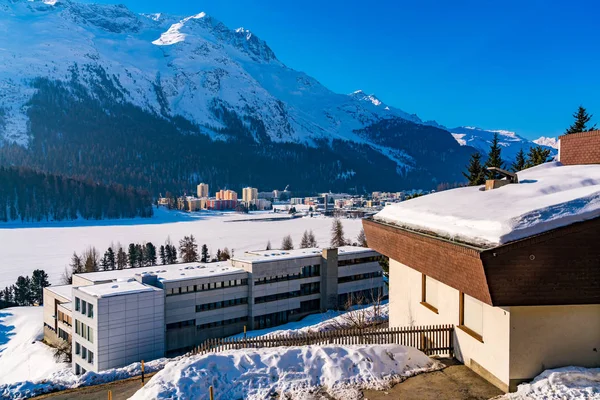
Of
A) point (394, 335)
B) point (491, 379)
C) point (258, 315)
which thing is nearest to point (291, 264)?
point (258, 315)

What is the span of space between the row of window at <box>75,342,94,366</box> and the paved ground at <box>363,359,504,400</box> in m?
33.5

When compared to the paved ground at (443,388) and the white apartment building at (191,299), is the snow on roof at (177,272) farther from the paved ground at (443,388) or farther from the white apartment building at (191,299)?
the paved ground at (443,388)

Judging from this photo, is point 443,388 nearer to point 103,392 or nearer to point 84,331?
point 103,392

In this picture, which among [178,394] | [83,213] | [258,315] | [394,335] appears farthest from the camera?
[83,213]

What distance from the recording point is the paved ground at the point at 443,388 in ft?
42.4

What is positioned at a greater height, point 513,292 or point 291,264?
point 513,292

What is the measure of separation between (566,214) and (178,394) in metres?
11.2

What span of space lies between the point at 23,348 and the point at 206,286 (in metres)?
21.9

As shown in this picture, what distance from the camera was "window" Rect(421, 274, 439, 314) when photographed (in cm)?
1753

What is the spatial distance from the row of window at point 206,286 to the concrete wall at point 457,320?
28.1 metres

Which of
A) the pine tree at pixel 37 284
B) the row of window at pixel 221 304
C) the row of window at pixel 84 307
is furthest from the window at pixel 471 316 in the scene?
the pine tree at pixel 37 284

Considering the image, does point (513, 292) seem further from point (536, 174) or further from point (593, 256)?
point (536, 174)

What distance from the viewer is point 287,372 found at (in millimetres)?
13781

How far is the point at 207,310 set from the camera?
4734 centimetres
